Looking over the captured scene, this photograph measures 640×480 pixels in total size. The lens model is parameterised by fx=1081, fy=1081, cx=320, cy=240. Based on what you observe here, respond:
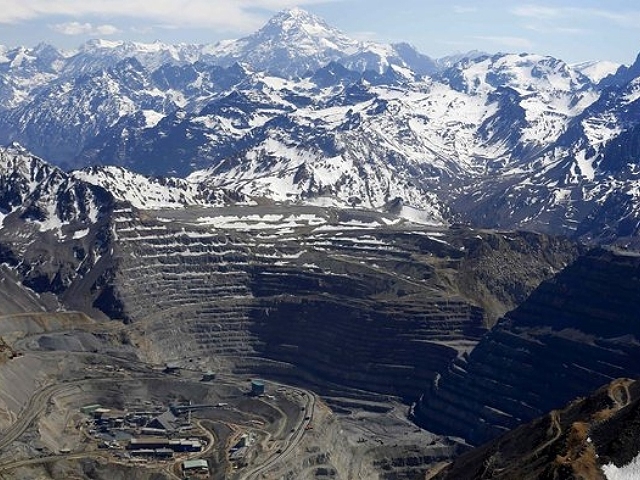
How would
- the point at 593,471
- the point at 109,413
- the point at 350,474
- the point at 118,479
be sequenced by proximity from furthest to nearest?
the point at 109,413, the point at 350,474, the point at 118,479, the point at 593,471

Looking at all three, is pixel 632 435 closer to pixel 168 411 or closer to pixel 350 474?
pixel 350 474

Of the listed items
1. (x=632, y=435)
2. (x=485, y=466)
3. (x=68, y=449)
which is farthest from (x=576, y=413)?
(x=68, y=449)

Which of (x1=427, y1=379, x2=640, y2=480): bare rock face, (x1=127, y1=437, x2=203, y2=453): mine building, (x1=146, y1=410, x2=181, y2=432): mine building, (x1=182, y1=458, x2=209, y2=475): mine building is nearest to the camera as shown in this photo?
(x1=427, y1=379, x2=640, y2=480): bare rock face

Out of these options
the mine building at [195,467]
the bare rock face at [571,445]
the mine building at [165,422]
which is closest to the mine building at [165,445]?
the mine building at [195,467]

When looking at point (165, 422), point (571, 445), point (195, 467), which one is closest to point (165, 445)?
point (195, 467)

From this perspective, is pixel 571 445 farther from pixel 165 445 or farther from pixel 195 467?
pixel 165 445

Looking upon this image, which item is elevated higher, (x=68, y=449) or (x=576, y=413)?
(x=576, y=413)

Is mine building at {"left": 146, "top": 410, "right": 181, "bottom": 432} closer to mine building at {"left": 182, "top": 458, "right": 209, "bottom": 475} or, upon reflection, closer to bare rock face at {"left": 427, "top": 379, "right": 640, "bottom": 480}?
mine building at {"left": 182, "top": 458, "right": 209, "bottom": 475}

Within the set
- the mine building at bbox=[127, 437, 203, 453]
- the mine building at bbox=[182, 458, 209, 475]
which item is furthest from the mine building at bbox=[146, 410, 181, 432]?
the mine building at bbox=[182, 458, 209, 475]
